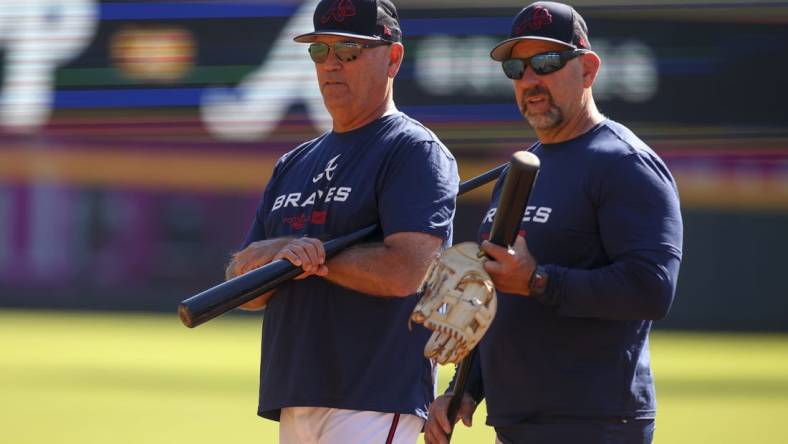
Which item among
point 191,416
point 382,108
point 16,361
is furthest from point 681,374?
point 382,108

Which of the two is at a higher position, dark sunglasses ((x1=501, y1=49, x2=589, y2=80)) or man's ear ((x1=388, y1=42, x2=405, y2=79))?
dark sunglasses ((x1=501, y1=49, x2=589, y2=80))

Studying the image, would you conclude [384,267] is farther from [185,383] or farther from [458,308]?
[185,383]

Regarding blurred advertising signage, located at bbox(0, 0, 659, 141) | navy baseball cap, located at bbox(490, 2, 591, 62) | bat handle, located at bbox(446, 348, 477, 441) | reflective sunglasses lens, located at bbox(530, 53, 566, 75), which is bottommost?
blurred advertising signage, located at bbox(0, 0, 659, 141)

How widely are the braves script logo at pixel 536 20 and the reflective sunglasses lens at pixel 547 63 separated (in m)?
0.07

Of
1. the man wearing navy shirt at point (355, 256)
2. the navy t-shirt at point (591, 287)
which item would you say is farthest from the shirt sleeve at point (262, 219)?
the navy t-shirt at point (591, 287)

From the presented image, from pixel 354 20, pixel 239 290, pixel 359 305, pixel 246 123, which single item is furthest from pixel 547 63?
pixel 246 123

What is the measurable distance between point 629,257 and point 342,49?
3.07 feet

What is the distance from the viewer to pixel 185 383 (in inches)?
298

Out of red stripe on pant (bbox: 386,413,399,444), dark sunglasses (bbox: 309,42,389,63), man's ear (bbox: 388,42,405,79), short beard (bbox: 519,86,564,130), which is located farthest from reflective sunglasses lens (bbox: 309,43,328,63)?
red stripe on pant (bbox: 386,413,399,444)

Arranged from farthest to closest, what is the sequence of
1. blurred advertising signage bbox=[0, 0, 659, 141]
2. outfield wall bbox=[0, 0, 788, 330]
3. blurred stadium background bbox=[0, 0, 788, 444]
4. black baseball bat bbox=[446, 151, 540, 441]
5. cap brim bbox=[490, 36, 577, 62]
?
1. blurred advertising signage bbox=[0, 0, 659, 141]
2. outfield wall bbox=[0, 0, 788, 330]
3. blurred stadium background bbox=[0, 0, 788, 444]
4. cap brim bbox=[490, 36, 577, 62]
5. black baseball bat bbox=[446, 151, 540, 441]

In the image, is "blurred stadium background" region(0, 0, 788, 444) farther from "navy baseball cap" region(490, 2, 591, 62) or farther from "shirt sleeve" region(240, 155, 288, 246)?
"navy baseball cap" region(490, 2, 591, 62)

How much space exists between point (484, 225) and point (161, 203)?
8.13 metres

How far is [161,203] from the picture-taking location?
34.2 feet

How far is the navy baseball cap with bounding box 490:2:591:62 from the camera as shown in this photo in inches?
99.5
